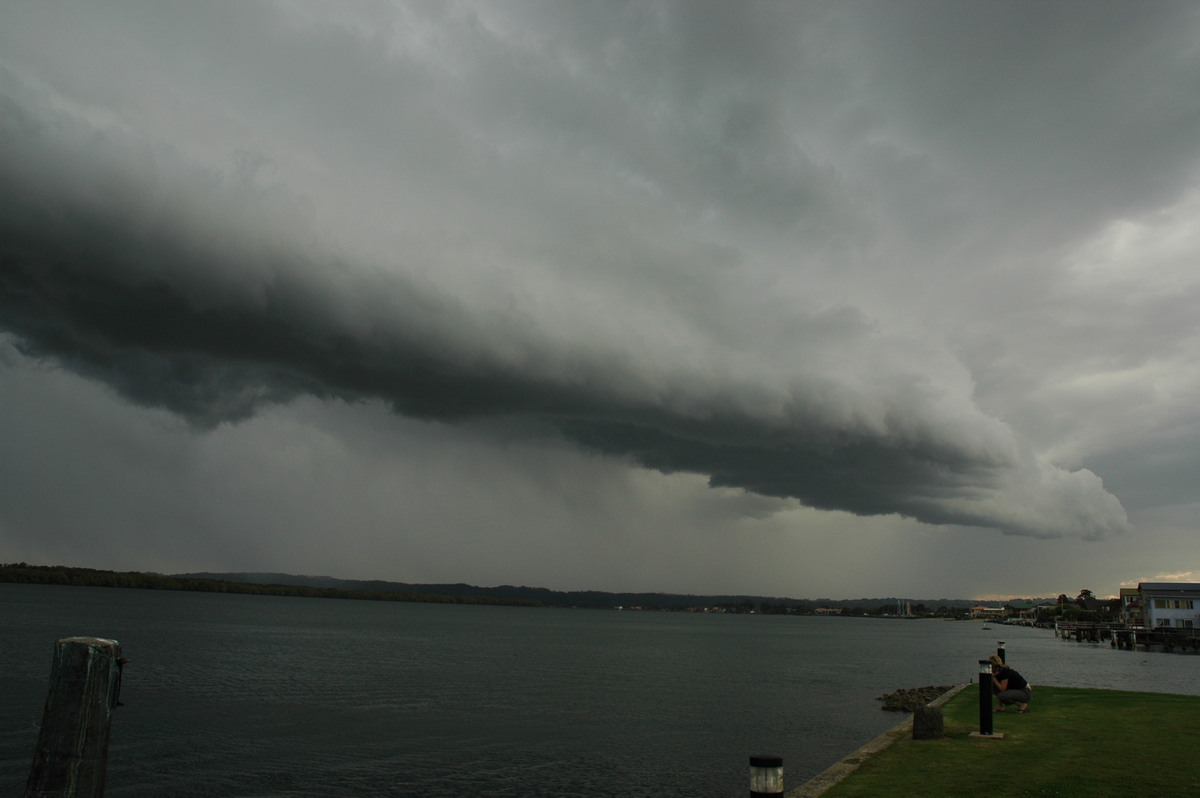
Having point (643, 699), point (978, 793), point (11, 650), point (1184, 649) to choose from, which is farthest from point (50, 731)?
point (1184, 649)

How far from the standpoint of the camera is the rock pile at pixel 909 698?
4468cm

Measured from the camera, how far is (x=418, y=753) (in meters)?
30.6

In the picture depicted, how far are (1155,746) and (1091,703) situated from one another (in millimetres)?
10559

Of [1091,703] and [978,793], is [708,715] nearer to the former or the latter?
[1091,703]

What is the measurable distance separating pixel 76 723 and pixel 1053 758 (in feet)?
58.6

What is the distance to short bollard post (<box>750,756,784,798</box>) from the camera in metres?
7.39

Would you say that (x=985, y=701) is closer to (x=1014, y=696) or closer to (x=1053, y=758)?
(x=1053, y=758)

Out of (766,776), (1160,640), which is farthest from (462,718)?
(1160,640)

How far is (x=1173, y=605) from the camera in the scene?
141m

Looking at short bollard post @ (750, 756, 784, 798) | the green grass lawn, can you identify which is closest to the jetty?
the green grass lawn

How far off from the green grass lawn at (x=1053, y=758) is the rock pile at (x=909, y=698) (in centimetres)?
2087

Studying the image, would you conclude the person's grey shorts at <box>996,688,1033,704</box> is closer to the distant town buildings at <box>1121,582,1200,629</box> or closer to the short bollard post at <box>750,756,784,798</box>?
the short bollard post at <box>750,756,784,798</box>

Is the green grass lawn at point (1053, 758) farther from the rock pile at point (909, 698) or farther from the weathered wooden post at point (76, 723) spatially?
the rock pile at point (909, 698)

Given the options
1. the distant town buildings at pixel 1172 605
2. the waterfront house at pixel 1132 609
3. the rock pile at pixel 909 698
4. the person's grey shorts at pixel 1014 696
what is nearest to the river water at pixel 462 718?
the rock pile at pixel 909 698
